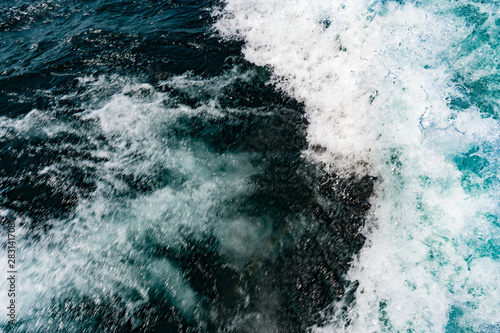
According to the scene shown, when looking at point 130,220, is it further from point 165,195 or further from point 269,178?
point 269,178

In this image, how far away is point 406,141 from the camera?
Answer: 16.8 ft

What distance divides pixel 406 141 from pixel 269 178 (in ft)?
8.05

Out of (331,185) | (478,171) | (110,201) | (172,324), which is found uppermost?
(478,171)

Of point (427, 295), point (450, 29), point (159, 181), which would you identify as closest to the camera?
point (427, 295)

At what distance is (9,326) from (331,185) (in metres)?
5.29

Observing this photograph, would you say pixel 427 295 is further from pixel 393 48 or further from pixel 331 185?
pixel 393 48

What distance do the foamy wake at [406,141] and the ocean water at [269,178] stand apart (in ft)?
0.09

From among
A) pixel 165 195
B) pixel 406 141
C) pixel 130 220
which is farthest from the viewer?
pixel 165 195

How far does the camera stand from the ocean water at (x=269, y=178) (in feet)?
13.3

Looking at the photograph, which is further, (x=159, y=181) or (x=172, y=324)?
(x=159, y=181)

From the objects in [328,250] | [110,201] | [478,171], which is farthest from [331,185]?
[110,201]

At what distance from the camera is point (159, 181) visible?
543 cm

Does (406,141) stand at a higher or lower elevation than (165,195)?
higher

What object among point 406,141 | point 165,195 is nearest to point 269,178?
point 165,195
